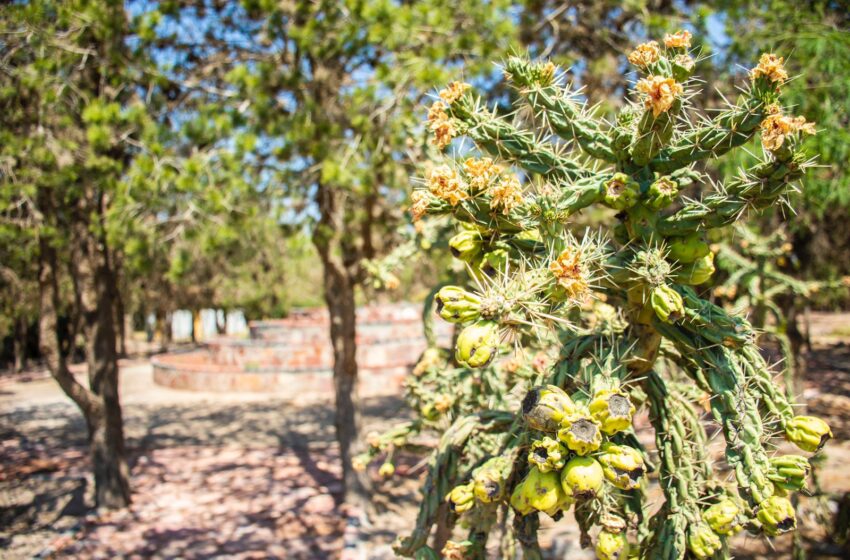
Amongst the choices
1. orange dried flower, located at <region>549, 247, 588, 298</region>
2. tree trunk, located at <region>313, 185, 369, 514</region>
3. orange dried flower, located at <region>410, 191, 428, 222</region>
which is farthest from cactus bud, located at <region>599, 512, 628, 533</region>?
tree trunk, located at <region>313, 185, 369, 514</region>

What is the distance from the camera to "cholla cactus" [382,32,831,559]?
53.6 inches

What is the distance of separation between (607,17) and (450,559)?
31.7ft

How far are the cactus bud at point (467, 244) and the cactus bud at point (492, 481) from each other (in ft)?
1.92

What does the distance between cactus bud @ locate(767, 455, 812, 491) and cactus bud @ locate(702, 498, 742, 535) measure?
154 millimetres

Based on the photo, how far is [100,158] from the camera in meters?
5.95

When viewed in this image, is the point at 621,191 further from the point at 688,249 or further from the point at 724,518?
the point at 724,518

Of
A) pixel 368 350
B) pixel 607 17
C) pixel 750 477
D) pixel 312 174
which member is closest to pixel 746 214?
pixel 750 477

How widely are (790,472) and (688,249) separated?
23.4 inches

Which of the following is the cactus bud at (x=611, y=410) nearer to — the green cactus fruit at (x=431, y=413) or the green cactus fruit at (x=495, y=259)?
the green cactus fruit at (x=495, y=259)

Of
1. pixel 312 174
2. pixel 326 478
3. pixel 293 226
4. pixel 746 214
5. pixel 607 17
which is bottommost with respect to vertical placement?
pixel 326 478

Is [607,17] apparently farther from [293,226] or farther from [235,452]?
[235,452]

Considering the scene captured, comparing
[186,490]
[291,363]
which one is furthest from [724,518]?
[291,363]

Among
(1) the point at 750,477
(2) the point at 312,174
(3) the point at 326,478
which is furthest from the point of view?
(3) the point at 326,478

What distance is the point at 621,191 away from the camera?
62.6 inches
